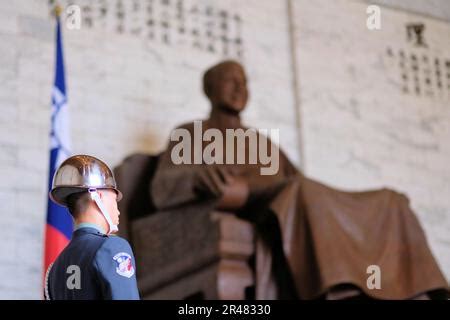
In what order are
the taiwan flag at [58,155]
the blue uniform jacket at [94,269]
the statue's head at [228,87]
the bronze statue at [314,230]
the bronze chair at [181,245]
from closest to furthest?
the blue uniform jacket at [94,269], the bronze chair at [181,245], the bronze statue at [314,230], the taiwan flag at [58,155], the statue's head at [228,87]

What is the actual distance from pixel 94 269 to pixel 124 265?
0.18 feet

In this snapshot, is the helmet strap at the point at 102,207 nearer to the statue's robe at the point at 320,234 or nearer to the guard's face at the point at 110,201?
the guard's face at the point at 110,201

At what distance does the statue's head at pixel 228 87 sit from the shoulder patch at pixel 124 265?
3.83 meters

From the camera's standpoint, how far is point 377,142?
7.30 meters

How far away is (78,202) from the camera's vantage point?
1832 mm

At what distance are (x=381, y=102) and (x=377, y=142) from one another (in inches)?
14.1

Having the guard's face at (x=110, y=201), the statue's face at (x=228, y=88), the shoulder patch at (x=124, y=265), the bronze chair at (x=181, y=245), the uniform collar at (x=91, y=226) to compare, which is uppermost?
the statue's face at (x=228, y=88)

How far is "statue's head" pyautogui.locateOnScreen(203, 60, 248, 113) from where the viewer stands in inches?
219

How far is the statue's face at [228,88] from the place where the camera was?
5.55 meters

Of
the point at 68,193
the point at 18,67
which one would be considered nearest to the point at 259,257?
the point at 18,67

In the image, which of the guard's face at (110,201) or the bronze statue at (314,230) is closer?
the guard's face at (110,201)

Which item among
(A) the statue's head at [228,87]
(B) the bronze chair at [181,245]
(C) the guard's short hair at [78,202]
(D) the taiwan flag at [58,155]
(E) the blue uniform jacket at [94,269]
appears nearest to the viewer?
(E) the blue uniform jacket at [94,269]

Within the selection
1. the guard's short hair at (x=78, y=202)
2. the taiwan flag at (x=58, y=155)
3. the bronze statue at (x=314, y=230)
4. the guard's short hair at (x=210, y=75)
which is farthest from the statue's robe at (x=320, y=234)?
the guard's short hair at (x=78, y=202)

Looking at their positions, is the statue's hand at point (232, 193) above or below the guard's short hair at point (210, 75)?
below
